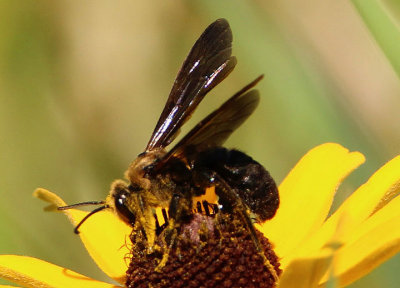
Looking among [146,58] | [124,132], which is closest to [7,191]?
[124,132]

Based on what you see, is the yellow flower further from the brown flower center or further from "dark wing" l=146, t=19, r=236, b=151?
"dark wing" l=146, t=19, r=236, b=151

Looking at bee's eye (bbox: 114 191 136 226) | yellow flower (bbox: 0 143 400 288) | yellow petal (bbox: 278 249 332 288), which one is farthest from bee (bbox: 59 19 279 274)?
yellow petal (bbox: 278 249 332 288)

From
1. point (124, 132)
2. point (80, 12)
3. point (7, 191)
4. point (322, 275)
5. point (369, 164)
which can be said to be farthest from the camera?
point (80, 12)

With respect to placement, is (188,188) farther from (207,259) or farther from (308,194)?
(308,194)

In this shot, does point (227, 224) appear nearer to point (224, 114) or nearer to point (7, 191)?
point (224, 114)

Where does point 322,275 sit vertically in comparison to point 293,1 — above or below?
below

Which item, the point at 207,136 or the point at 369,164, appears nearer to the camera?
the point at 207,136

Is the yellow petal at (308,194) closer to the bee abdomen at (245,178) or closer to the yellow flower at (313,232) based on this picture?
the yellow flower at (313,232)
